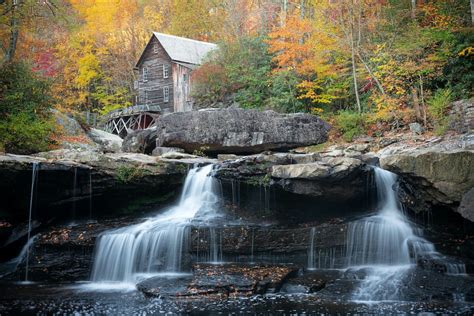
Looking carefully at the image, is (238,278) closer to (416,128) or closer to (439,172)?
(439,172)

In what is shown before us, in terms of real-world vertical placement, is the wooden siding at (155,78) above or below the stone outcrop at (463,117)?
above

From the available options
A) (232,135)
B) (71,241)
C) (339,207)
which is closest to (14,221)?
(71,241)

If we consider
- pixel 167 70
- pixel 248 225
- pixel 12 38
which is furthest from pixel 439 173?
pixel 167 70

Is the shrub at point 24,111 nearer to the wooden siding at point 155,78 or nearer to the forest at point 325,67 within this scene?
the forest at point 325,67

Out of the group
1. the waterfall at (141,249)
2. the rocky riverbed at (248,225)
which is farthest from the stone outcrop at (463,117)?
the waterfall at (141,249)

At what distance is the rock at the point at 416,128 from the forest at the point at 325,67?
0.30 metres

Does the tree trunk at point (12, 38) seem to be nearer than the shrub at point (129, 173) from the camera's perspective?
No

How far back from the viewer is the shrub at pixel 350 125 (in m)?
17.0

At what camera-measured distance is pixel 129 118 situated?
3191 cm

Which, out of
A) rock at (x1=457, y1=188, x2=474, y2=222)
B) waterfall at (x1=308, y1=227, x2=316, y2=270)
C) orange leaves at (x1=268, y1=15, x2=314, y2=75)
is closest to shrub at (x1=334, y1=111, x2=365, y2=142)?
orange leaves at (x1=268, y1=15, x2=314, y2=75)

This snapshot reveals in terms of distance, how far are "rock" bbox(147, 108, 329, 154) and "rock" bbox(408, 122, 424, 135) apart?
12.9 ft

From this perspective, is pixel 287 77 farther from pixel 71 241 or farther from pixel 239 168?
pixel 71 241

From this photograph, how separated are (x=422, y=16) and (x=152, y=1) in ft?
103

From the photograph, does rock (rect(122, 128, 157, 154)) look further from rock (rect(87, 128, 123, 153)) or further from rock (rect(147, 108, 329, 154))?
rock (rect(87, 128, 123, 153))
